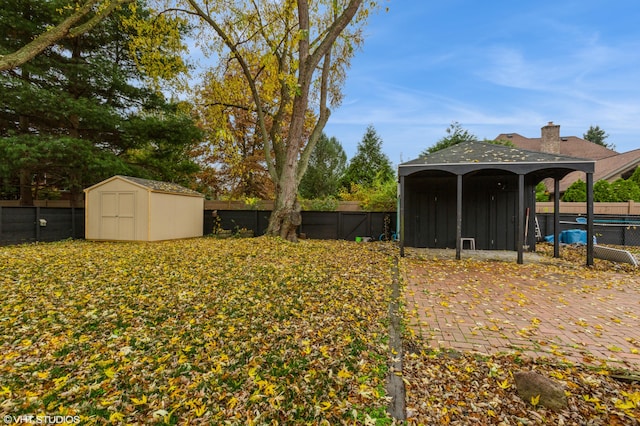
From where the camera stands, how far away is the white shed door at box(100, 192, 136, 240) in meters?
9.33

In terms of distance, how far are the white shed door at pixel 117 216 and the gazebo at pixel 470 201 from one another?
833 cm

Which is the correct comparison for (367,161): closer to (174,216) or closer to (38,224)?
(174,216)

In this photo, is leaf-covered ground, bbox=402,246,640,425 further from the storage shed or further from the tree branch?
the storage shed

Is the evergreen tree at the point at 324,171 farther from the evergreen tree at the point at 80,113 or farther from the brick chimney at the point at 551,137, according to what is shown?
the brick chimney at the point at 551,137

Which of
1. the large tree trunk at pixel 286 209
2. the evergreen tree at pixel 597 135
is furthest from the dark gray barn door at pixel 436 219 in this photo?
the evergreen tree at pixel 597 135

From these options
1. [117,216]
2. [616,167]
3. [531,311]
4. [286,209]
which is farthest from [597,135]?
[117,216]

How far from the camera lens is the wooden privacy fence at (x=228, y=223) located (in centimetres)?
869

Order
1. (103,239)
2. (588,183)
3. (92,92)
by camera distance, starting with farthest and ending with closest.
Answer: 1. (92,92)
2. (103,239)
3. (588,183)

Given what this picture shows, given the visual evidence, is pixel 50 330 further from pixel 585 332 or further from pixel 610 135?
pixel 610 135

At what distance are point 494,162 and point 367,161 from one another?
43.2 ft

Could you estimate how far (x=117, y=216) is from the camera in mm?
9477

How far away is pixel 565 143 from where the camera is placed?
22.1 meters

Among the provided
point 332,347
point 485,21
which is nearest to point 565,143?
point 485,21

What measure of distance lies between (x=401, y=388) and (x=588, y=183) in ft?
23.9
